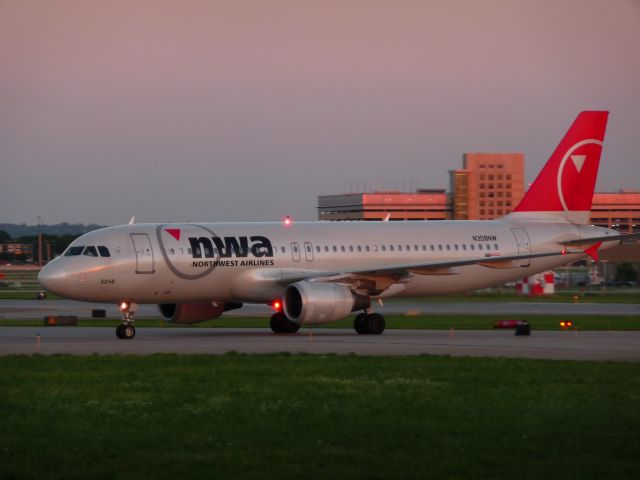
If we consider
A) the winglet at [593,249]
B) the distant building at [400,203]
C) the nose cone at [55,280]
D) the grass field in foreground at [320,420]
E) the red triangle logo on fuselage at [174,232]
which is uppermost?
the distant building at [400,203]

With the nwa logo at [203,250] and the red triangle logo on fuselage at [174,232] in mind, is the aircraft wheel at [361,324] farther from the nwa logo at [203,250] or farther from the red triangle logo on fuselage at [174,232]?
the red triangle logo on fuselage at [174,232]

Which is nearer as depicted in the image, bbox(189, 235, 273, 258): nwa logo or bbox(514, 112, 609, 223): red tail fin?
bbox(189, 235, 273, 258): nwa logo

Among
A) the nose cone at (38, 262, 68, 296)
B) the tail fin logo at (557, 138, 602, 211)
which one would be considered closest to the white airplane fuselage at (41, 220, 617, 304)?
the nose cone at (38, 262, 68, 296)

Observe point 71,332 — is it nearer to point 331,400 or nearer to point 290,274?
point 290,274

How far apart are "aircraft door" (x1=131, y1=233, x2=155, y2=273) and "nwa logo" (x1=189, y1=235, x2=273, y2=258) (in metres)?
1.42

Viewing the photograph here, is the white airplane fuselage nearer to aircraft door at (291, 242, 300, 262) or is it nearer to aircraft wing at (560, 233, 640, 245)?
aircraft door at (291, 242, 300, 262)

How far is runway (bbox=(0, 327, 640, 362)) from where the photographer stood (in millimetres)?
28058

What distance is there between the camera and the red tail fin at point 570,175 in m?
43.0

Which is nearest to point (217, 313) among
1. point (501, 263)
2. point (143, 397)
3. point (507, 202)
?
point (501, 263)

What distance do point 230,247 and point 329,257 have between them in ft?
12.0

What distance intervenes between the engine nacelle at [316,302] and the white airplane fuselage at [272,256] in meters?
1.99

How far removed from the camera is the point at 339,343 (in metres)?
31.7

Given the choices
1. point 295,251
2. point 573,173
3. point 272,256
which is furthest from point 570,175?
point 272,256

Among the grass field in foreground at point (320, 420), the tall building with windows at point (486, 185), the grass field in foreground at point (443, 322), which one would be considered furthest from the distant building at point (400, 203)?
the grass field in foreground at point (320, 420)
